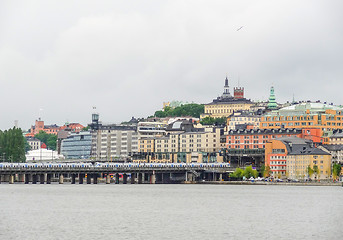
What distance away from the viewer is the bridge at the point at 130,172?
160 meters

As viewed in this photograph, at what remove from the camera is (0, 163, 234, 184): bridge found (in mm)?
160250

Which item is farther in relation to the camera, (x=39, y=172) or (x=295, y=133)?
(x=295, y=133)

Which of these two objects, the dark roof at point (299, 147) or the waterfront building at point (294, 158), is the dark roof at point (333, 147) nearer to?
the waterfront building at point (294, 158)

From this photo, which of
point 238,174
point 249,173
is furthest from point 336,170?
point 238,174
